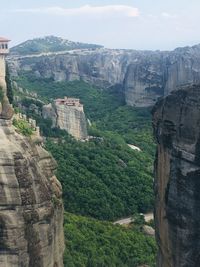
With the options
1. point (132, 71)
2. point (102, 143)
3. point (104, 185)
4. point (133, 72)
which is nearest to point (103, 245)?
point (104, 185)

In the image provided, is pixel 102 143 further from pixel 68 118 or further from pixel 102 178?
pixel 102 178

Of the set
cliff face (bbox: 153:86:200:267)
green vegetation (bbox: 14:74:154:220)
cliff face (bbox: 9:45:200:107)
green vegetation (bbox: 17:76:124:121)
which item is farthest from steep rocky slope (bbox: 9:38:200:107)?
cliff face (bbox: 153:86:200:267)

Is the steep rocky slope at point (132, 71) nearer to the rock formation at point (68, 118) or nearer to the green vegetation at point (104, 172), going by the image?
the green vegetation at point (104, 172)

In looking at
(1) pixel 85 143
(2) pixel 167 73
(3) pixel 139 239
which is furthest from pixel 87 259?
(2) pixel 167 73

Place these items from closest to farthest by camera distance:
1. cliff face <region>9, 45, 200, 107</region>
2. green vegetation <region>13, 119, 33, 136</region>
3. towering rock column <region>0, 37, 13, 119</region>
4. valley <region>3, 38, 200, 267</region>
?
towering rock column <region>0, 37, 13, 119</region>
green vegetation <region>13, 119, 33, 136</region>
valley <region>3, 38, 200, 267</region>
cliff face <region>9, 45, 200, 107</region>

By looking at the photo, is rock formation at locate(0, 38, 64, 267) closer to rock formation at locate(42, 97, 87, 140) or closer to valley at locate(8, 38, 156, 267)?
valley at locate(8, 38, 156, 267)

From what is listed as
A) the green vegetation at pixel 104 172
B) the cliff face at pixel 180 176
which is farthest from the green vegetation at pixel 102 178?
the cliff face at pixel 180 176

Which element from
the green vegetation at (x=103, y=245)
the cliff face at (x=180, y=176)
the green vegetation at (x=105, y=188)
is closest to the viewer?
the cliff face at (x=180, y=176)
